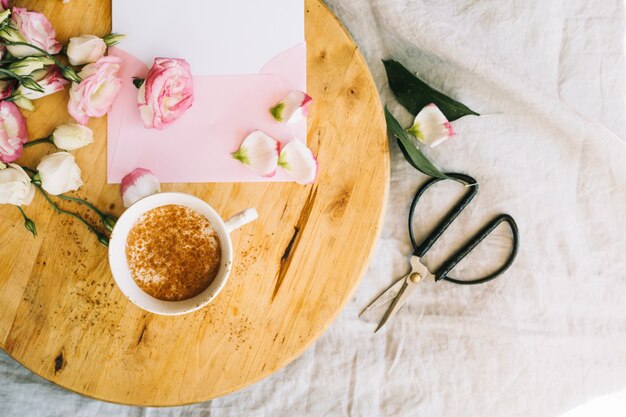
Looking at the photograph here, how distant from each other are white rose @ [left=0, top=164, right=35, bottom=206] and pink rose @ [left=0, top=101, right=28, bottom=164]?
0.05 feet

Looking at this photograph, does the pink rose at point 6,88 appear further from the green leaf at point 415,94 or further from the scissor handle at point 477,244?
the scissor handle at point 477,244

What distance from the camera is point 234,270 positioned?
0.74 m

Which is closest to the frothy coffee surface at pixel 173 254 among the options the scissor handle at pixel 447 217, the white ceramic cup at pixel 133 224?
the white ceramic cup at pixel 133 224

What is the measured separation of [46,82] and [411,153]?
0.52 meters

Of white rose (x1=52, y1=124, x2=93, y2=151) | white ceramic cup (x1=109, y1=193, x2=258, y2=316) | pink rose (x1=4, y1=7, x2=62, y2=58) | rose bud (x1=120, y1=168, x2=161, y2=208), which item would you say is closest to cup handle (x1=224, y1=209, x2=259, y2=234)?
white ceramic cup (x1=109, y1=193, x2=258, y2=316)

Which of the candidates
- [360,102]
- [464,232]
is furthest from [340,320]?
[360,102]

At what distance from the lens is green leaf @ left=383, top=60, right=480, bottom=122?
842mm

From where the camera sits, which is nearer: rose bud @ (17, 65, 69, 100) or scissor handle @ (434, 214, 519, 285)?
rose bud @ (17, 65, 69, 100)

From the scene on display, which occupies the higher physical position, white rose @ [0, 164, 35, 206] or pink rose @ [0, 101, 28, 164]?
pink rose @ [0, 101, 28, 164]

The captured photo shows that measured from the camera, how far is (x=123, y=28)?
2.43ft

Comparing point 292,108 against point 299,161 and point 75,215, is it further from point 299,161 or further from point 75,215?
point 75,215

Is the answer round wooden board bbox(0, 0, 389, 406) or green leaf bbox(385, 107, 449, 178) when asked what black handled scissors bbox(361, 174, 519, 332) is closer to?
green leaf bbox(385, 107, 449, 178)

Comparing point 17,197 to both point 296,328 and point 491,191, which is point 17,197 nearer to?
point 296,328

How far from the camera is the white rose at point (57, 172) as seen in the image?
0.69m
